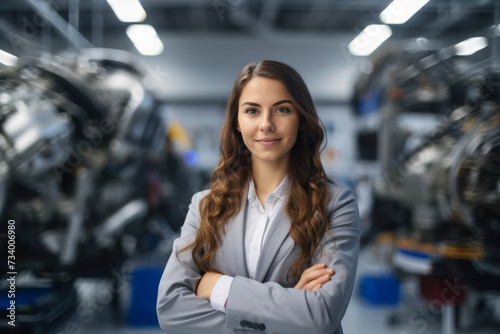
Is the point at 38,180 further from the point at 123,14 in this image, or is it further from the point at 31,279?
the point at 123,14

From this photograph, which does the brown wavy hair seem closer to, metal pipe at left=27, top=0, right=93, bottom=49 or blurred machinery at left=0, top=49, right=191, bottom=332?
blurred machinery at left=0, top=49, right=191, bottom=332

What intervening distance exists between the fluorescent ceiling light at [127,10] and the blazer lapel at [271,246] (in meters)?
3.39

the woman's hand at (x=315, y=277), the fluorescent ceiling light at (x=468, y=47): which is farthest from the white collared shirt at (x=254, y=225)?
the fluorescent ceiling light at (x=468, y=47)

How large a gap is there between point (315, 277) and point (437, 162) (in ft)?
10.4

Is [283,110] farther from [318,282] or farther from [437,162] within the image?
[437,162]

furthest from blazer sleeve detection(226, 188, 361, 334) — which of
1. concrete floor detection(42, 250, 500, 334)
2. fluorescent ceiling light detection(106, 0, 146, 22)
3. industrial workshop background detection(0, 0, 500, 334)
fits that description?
fluorescent ceiling light detection(106, 0, 146, 22)

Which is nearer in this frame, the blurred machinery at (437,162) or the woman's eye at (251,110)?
the woman's eye at (251,110)

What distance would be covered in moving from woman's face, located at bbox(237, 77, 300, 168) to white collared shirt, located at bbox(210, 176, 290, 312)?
14 cm

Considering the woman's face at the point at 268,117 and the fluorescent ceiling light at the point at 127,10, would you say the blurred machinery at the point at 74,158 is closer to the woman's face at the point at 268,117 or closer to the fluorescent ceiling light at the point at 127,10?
the fluorescent ceiling light at the point at 127,10

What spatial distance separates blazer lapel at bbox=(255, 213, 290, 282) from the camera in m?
1.21

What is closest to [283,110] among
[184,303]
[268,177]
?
[268,177]

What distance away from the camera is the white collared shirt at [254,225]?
118 centimetres

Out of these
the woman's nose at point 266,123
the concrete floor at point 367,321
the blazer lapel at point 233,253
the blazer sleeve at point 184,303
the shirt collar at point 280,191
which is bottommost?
the concrete floor at point 367,321

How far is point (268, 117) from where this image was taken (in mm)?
1181
